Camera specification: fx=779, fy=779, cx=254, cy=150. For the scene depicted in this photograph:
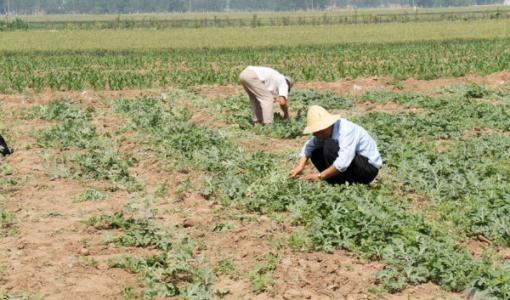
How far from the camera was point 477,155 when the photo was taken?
1032cm

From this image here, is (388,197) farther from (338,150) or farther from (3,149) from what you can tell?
(3,149)

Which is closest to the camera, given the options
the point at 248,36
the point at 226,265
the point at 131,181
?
the point at 226,265

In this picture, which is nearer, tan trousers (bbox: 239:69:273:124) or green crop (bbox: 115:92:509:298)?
green crop (bbox: 115:92:509:298)

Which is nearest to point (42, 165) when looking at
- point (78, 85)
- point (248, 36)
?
point (78, 85)

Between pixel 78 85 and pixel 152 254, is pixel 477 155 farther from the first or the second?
pixel 78 85

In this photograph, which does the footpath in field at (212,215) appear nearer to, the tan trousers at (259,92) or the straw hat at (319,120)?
the tan trousers at (259,92)

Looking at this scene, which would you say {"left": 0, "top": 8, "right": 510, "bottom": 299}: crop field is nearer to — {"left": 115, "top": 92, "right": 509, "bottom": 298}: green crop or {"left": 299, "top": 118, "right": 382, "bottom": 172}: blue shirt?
{"left": 115, "top": 92, "right": 509, "bottom": 298}: green crop

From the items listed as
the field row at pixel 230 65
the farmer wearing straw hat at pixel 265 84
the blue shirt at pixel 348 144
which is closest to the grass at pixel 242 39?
the field row at pixel 230 65

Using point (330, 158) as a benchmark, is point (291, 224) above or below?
below

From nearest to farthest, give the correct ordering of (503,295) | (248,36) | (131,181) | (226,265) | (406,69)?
(503,295) < (226,265) < (131,181) < (406,69) < (248,36)

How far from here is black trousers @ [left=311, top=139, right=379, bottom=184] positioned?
27.2 ft

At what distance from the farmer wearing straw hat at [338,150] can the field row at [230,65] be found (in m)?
12.7

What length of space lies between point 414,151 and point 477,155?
0.82 meters

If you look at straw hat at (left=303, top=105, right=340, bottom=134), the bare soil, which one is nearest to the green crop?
straw hat at (left=303, top=105, right=340, bottom=134)
